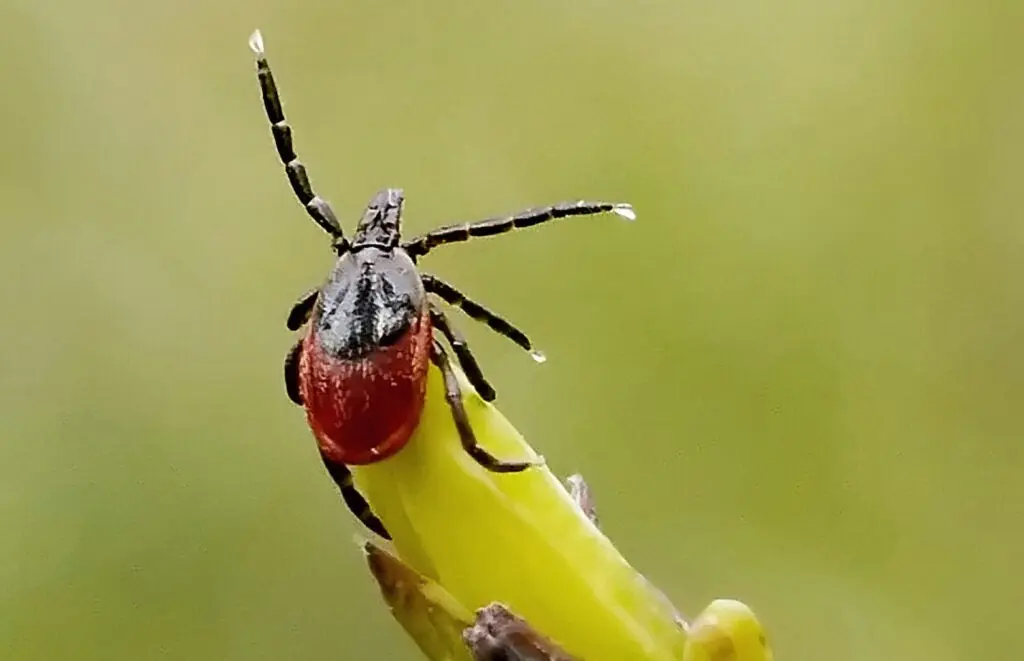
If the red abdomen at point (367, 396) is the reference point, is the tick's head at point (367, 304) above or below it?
above

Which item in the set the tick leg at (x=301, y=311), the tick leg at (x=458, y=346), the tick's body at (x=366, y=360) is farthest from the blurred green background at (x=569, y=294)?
the tick's body at (x=366, y=360)

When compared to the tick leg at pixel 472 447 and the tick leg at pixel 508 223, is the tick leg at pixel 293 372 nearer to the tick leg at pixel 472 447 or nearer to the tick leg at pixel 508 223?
the tick leg at pixel 508 223

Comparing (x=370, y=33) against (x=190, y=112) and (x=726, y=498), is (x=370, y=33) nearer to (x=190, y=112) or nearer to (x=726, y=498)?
(x=190, y=112)

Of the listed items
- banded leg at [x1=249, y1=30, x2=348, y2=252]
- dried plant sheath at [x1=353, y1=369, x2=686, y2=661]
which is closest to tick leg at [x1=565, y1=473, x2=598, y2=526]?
dried plant sheath at [x1=353, y1=369, x2=686, y2=661]

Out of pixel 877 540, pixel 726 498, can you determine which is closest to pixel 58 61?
pixel 726 498

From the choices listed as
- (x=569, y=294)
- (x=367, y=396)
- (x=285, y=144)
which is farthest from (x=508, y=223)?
(x=569, y=294)

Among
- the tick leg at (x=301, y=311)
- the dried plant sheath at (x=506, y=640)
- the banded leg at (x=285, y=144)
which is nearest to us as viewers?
the dried plant sheath at (x=506, y=640)

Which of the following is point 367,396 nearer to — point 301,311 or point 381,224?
point 381,224
